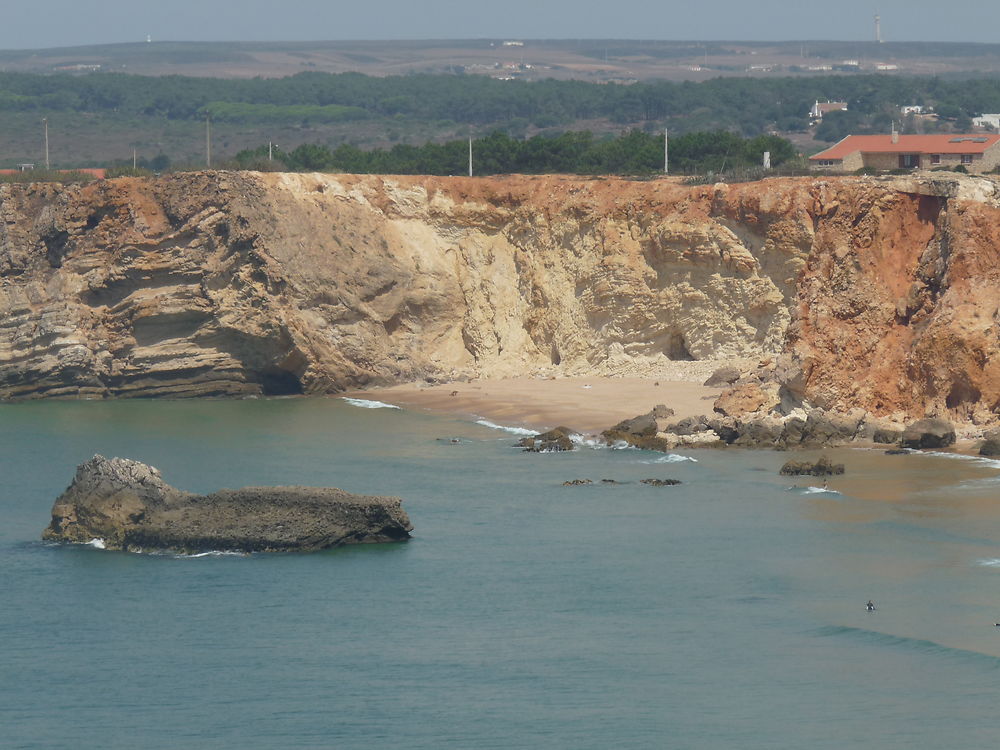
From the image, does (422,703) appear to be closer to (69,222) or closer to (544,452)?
(544,452)

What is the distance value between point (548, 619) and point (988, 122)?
115373mm

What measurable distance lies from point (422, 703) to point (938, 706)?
8.19 meters

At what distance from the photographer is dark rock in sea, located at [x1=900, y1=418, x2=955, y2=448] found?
48.7m

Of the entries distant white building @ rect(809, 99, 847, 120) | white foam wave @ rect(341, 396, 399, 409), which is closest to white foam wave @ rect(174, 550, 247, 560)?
white foam wave @ rect(341, 396, 399, 409)

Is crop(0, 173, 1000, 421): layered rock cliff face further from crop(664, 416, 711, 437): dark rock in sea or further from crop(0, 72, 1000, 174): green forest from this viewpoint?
crop(0, 72, 1000, 174): green forest

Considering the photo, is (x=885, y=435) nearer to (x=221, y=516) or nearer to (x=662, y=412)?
(x=662, y=412)

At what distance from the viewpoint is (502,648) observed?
104 ft

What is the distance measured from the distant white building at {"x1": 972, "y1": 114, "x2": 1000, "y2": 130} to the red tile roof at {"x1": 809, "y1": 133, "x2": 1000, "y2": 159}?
5257cm

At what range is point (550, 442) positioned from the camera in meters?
51.9

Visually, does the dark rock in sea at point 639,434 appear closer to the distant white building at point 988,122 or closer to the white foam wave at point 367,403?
the white foam wave at point 367,403

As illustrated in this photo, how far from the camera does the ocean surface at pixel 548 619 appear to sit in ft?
90.7

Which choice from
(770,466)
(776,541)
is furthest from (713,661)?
(770,466)

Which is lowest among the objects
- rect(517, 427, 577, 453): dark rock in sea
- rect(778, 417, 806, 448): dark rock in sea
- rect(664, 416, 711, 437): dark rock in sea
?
rect(517, 427, 577, 453): dark rock in sea

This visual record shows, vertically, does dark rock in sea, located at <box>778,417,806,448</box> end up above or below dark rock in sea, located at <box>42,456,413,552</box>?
below
